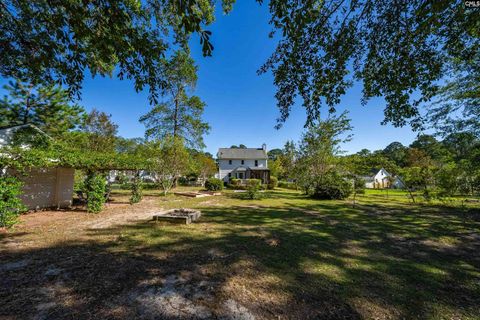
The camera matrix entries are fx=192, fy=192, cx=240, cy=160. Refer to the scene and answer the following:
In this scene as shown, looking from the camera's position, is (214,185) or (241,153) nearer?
(214,185)

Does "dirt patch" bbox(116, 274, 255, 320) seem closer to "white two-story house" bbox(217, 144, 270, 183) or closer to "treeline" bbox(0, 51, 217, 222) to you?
"treeline" bbox(0, 51, 217, 222)

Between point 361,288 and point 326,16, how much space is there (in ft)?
18.5

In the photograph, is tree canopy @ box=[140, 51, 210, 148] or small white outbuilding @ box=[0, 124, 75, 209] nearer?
small white outbuilding @ box=[0, 124, 75, 209]

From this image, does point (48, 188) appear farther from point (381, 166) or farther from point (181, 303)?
point (381, 166)

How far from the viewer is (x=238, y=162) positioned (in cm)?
3569

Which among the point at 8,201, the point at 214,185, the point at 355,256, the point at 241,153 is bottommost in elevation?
the point at 355,256

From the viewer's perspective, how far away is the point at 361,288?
3365 millimetres

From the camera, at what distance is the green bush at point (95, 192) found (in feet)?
31.0

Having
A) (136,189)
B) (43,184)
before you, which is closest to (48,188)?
(43,184)

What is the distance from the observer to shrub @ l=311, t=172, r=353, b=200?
16.5m

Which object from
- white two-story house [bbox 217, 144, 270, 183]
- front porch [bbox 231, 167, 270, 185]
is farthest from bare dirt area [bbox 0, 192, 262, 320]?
white two-story house [bbox 217, 144, 270, 183]

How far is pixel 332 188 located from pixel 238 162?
68.9 feet

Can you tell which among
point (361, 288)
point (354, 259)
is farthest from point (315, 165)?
point (361, 288)

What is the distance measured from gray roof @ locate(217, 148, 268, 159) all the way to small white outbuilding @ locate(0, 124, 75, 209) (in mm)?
24967
